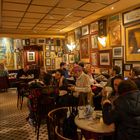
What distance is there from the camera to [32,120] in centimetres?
479

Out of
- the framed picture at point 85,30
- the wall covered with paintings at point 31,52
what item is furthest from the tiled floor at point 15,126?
the wall covered with paintings at point 31,52

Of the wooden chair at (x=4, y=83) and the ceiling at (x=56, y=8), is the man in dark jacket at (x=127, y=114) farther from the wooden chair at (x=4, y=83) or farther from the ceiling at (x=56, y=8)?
the wooden chair at (x=4, y=83)

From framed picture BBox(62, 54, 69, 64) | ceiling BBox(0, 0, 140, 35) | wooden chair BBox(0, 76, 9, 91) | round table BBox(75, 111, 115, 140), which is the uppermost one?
ceiling BBox(0, 0, 140, 35)

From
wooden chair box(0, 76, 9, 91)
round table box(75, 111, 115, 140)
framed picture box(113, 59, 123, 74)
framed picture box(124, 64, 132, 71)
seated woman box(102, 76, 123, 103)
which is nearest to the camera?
round table box(75, 111, 115, 140)

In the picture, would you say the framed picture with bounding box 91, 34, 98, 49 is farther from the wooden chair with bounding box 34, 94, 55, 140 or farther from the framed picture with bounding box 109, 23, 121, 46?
the wooden chair with bounding box 34, 94, 55, 140

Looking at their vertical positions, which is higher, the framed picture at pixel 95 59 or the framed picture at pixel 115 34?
the framed picture at pixel 115 34

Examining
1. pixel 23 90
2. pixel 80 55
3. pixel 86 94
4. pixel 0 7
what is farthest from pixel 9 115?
pixel 80 55

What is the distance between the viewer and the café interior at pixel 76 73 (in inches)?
101

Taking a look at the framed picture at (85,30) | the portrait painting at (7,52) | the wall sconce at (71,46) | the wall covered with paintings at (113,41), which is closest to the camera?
the wall covered with paintings at (113,41)

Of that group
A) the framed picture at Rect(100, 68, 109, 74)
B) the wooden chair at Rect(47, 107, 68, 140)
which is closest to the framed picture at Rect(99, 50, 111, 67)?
the framed picture at Rect(100, 68, 109, 74)

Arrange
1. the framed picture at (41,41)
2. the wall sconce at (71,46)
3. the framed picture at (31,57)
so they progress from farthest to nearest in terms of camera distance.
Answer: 1. the framed picture at (31,57)
2. the framed picture at (41,41)
3. the wall sconce at (71,46)

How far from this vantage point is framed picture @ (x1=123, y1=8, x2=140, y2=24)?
5375mm

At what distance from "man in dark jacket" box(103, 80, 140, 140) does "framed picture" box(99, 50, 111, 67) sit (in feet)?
15.2

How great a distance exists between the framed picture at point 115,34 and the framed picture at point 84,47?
1.60m
